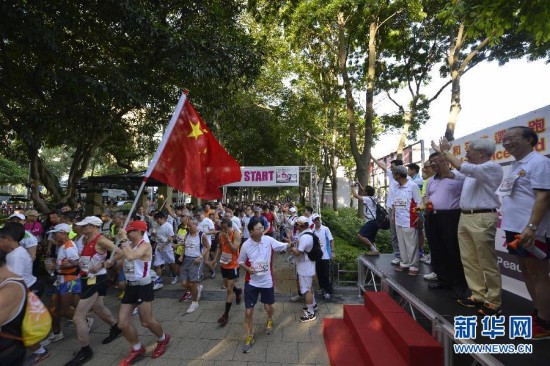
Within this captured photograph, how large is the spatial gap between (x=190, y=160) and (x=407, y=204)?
3.50m

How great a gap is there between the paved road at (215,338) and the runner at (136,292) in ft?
0.68

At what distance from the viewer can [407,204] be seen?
486 centimetres

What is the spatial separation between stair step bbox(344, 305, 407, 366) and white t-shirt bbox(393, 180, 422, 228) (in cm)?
157

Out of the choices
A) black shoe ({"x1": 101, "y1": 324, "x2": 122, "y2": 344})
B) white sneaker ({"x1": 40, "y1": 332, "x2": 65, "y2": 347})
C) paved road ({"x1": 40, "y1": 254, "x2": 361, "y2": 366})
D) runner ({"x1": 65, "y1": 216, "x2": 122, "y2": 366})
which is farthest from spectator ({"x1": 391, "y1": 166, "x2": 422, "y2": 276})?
white sneaker ({"x1": 40, "y1": 332, "x2": 65, "y2": 347})

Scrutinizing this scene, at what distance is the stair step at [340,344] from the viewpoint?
3902mm

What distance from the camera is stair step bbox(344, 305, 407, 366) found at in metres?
3.31

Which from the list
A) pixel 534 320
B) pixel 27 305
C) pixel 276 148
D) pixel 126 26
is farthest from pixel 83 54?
pixel 276 148

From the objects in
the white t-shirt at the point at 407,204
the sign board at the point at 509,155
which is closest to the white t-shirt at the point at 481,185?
the sign board at the point at 509,155

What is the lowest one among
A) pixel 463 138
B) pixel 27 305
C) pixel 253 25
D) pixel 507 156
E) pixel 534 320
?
pixel 534 320

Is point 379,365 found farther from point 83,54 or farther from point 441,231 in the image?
point 83,54

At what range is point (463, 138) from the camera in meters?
5.26

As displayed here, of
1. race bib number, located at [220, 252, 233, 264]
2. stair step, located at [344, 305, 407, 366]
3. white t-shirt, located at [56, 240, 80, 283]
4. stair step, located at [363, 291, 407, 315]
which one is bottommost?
stair step, located at [344, 305, 407, 366]

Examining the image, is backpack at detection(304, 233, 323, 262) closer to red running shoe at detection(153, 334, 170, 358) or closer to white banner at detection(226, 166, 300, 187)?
red running shoe at detection(153, 334, 170, 358)

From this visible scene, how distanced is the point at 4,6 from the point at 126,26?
2248 mm
